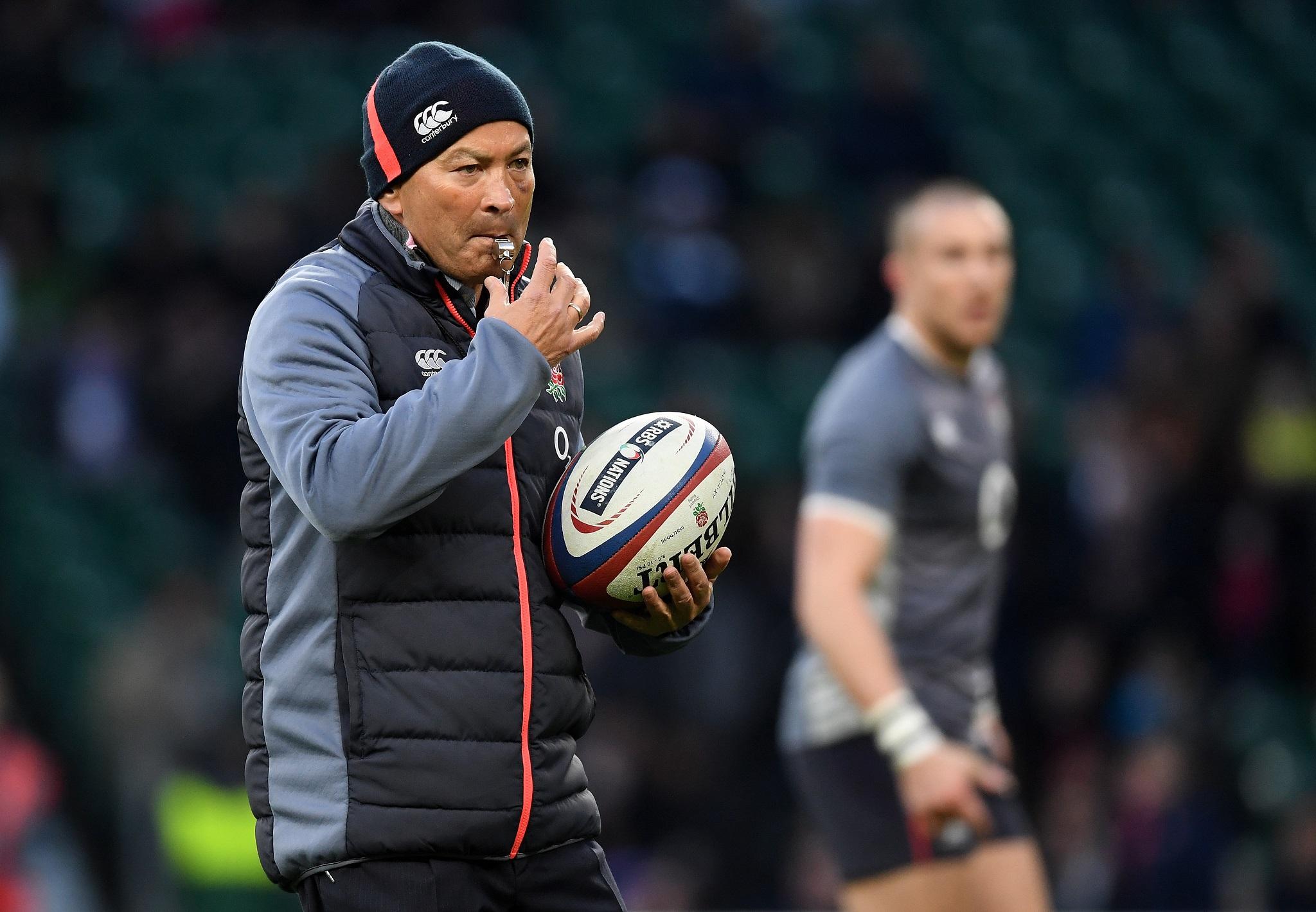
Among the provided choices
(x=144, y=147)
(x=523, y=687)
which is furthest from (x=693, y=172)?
(x=523, y=687)

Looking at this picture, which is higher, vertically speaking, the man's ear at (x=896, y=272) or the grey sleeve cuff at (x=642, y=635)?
the man's ear at (x=896, y=272)

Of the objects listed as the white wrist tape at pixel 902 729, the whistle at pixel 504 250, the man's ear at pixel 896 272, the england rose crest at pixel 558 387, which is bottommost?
the white wrist tape at pixel 902 729

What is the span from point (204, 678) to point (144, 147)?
14.7ft

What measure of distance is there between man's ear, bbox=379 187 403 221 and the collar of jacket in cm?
3

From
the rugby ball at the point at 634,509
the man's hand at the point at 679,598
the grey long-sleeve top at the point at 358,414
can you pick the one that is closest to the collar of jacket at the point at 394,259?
the grey long-sleeve top at the point at 358,414

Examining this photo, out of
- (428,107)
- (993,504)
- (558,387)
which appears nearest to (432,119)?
(428,107)

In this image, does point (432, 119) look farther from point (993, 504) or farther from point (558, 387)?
point (993, 504)

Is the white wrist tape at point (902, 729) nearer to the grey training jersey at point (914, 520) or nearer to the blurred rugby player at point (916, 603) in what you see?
the blurred rugby player at point (916, 603)

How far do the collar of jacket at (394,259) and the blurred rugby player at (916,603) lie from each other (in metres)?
1.90

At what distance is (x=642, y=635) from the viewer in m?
3.45

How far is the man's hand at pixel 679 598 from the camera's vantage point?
128 inches

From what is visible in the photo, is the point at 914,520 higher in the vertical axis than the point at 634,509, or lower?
lower

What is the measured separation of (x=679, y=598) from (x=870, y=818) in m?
1.88

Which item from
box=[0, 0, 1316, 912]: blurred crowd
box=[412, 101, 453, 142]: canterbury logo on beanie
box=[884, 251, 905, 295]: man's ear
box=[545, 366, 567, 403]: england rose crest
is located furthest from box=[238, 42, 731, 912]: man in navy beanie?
box=[0, 0, 1316, 912]: blurred crowd
